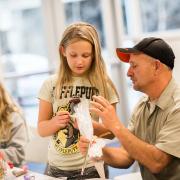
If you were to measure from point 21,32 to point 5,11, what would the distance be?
346 mm

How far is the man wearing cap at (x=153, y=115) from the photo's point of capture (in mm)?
1526

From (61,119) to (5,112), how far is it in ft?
1.96

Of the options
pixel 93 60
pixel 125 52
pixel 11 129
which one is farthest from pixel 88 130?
pixel 11 129

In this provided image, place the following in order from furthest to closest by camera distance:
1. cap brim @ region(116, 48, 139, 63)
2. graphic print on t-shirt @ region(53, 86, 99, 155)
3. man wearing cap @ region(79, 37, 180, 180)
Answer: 1. graphic print on t-shirt @ region(53, 86, 99, 155)
2. cap brim @ region(116, 48, 139, 63)
3. man wearing cap @ region(79, 37, 180, 180)

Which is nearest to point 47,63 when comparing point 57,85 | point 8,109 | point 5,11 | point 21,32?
point 21,32

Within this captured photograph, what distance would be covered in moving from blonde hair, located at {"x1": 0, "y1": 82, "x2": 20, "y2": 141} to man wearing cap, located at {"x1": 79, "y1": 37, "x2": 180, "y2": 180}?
A: 750mm

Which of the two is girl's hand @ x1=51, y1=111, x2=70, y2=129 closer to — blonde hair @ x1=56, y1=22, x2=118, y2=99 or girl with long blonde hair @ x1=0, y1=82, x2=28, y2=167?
blonde hair @ x1=56, y1=22, x2=118, y2=99

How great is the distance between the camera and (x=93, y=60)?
1.96 meters

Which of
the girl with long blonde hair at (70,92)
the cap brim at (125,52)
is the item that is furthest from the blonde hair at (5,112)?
the cap brim at (125,52)

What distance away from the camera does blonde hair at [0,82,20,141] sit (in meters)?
2.25

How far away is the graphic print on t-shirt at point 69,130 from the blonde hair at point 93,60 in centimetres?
4

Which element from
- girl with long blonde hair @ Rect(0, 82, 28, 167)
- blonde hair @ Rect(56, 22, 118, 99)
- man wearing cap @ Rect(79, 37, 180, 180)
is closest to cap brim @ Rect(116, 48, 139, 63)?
man wearing cap @ Rect(79, 37, 180, 180)

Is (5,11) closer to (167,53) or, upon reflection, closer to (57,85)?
(57,85)

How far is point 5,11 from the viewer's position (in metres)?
4.92
